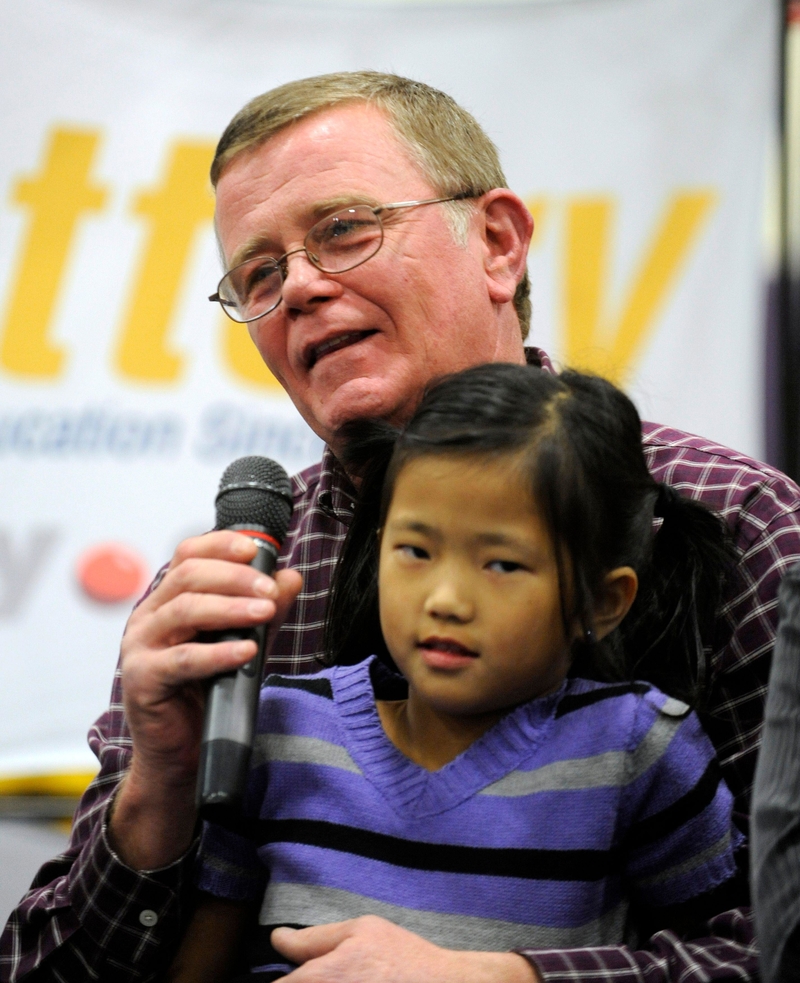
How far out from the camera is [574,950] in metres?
Result: 1.06

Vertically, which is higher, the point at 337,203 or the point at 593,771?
the point at 337,203

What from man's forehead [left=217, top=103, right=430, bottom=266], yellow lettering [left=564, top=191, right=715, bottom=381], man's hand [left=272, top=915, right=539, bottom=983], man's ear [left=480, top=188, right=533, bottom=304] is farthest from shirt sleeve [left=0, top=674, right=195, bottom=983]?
yellow lettering [left=564, top=191, right=715, bottom=381]

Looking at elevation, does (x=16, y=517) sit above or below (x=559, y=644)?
below

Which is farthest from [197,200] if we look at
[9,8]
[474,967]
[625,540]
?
[474,967]

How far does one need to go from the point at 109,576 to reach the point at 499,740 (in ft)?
5.80

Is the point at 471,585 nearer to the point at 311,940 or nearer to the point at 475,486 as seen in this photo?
the point at 475,486

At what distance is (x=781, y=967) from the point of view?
85 cm

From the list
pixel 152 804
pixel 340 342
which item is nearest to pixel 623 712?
pixel 152 804

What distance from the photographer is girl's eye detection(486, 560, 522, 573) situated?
1.09 m

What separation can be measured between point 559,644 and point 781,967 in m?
0.36

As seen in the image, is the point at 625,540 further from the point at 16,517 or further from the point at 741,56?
the point at 741,56

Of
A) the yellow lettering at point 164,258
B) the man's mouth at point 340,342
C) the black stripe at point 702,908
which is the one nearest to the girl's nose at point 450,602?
the black stripe at point 702,908

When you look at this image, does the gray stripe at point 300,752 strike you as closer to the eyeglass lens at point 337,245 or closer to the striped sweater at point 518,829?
the striped sweater at point 518,829

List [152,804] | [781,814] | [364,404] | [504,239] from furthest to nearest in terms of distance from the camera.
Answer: [504,239], [364,404], [152,804], [781,814]
